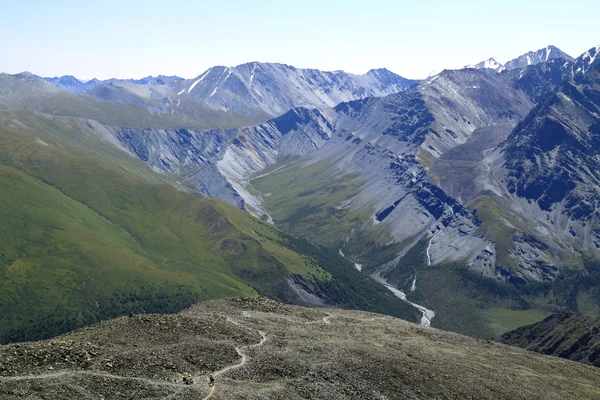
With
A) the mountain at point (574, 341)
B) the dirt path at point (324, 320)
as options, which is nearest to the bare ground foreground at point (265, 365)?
the dirt path at point (324, 320)

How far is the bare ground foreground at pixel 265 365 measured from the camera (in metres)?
77.9

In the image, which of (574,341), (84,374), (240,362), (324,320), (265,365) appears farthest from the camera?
(574,341)

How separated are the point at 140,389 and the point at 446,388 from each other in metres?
49.8

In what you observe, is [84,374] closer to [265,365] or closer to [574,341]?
[265,365]

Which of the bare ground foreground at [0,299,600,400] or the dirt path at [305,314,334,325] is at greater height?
the bare ground foreground at [0,299,600,400]

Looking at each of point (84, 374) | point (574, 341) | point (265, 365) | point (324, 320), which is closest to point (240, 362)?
point (265, 365)

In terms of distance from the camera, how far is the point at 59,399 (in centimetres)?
7056

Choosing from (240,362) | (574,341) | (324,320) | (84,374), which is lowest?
(574,341)

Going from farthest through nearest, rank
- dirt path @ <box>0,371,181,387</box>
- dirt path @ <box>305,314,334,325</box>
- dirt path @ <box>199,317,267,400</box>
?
1. dirt path @ <box>305,314,334,325</box>
2. dirt path @ <box>199,317,267,400</box>
3. dirt path @ <box>0,371,181,387</box>

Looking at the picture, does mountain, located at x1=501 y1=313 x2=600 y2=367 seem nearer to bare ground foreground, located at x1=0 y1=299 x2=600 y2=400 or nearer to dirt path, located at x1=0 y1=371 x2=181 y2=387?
bare ground foreground, located at x1=0 y1=299 x2=600 y2=400

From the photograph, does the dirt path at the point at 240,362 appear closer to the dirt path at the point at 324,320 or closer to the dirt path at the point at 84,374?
the dirt path at the point at 84,374

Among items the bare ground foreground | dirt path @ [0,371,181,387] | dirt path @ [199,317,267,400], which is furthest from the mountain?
dirt path @ [0,371,181,387]

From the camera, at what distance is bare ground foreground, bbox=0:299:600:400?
77.9 meters

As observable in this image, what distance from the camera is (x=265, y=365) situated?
92.9 m
